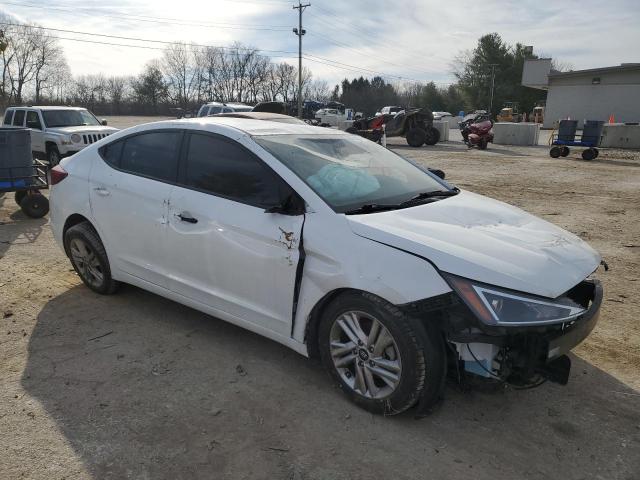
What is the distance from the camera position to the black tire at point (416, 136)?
24.4 meters

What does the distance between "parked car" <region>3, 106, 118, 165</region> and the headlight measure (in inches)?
510

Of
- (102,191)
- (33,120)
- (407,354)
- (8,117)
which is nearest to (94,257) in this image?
(102,191)

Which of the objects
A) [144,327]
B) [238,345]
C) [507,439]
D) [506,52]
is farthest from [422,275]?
[506,52]

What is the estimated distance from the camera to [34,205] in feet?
26.3

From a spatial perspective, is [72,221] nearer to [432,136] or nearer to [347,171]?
[347,171]

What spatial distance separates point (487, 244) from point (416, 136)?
22636mm

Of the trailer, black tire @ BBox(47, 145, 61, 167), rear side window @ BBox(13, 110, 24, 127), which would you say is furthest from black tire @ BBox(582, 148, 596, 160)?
rear side window @ BBox(13, 110, 24, 127)

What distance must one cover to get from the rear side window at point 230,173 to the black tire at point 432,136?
22.6 metres

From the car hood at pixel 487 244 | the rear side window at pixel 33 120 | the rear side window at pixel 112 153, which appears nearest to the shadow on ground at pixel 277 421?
the car hood at pixel 487 244

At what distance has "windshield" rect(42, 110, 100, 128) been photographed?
13.8m

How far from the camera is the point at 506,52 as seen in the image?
68.5 m

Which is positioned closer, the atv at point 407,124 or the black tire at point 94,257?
the black tire at point 94,257

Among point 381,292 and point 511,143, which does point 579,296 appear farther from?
point 511,143

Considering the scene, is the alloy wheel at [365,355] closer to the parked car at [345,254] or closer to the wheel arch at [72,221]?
the parked car at [345,254]
